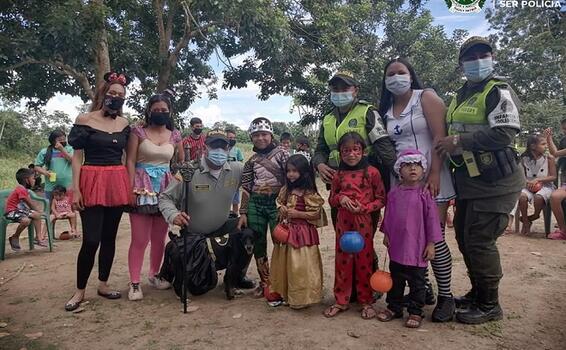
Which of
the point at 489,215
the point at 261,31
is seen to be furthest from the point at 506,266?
the point at 261,31

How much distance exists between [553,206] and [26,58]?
9.42 metres

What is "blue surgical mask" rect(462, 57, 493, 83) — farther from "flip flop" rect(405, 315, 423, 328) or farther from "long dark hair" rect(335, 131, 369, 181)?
"flip flop" rect(405, 315, 423, 328)

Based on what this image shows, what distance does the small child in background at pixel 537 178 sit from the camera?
6.89m

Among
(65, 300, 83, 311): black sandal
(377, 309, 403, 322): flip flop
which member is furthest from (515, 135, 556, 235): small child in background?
(65, 300, 83, 311): black sandal

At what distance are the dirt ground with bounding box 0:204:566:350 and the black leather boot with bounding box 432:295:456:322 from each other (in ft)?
0.19

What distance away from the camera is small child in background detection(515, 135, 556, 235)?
6.89m

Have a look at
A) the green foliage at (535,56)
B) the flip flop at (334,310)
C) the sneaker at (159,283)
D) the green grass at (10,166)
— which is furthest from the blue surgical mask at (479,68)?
the green foliage at (535,56)

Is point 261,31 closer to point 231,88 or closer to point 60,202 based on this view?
point 231,88

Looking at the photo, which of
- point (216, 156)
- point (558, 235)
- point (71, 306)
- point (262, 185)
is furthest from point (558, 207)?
point (71, 306)

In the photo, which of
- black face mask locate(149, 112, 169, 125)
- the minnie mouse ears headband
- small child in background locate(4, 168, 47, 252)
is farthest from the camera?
small child in background locate(4, 168, 47, 252)

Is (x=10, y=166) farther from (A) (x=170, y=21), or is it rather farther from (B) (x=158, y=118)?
(B) (x=158, y=118)

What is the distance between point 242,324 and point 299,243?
81 cm

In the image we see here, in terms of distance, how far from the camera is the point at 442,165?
342cm

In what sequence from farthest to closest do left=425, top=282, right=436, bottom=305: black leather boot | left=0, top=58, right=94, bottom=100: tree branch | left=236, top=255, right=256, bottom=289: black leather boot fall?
left=0, top=58, right=94, bottom=100: tree branch
left=236, top=255, right=256, bottom=289: black leather boot
left=425, top=282, right=436, bottom=305: black leather boot
